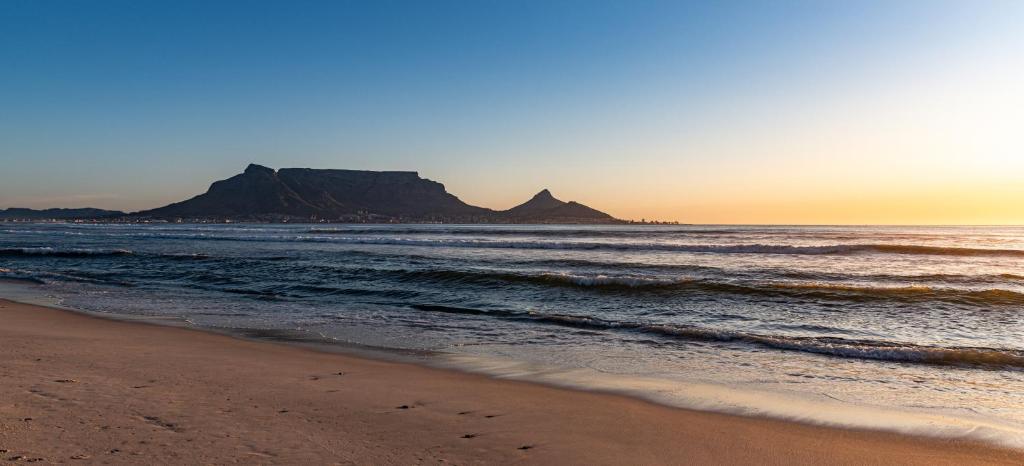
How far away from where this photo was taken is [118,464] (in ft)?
13.4

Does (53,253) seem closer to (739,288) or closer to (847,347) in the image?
(739,288)

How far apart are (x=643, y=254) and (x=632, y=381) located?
98.1ft

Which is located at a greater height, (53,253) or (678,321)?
(53,253)

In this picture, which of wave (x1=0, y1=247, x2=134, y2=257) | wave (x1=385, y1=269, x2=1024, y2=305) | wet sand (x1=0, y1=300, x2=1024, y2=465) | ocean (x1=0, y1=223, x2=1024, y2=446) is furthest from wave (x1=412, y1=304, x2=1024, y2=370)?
wave (x1=0, y1=247, x2=134, y2=257)

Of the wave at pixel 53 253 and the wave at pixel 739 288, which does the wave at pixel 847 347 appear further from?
the wave at pixel 53 253

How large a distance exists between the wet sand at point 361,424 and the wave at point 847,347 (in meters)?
4.85

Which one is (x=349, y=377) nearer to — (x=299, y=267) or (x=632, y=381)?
(x=632, y=381)

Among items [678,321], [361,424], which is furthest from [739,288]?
[361,424]

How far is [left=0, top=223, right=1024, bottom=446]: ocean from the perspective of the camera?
24.5ft

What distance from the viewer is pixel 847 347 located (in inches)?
405

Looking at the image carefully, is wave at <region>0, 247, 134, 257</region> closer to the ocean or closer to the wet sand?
the ocean

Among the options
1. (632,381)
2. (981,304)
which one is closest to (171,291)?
(632,381)

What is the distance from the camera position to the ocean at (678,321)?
7.46 metres

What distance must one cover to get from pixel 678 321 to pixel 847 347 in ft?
12.8
